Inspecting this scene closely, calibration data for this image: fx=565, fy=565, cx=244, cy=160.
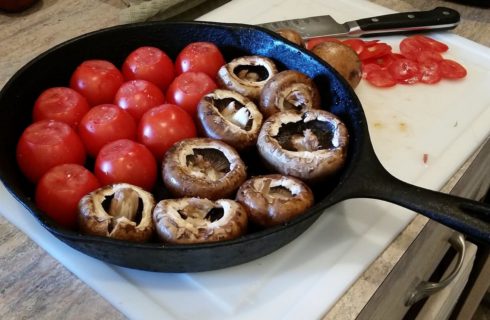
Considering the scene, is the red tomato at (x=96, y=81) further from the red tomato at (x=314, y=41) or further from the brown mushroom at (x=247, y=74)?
the red tomato at (x=314, y=41)

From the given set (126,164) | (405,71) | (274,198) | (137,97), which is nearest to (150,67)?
(137,97)

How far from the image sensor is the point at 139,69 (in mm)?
834

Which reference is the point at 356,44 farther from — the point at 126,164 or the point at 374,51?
the point at 126,164

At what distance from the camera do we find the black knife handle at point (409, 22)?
1052 millimetres

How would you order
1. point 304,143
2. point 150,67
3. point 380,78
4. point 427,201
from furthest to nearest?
point 380,78 < point 150,67 < point 304,143 < point 427,201

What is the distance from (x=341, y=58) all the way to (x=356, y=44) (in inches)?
5.9

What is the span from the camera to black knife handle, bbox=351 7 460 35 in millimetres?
1052

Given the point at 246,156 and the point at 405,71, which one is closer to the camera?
the point at 246,156

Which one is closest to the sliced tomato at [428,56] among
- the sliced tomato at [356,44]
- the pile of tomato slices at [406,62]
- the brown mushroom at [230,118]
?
the pile of tomato slices at [406,62]

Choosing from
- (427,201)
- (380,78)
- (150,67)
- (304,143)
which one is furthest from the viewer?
(380,78)

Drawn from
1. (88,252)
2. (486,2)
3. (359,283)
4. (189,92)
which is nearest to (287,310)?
(359,283)

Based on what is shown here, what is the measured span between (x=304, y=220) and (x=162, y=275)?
18cm

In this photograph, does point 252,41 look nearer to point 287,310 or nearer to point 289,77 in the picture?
point 289,77

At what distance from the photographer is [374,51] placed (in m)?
1.01
